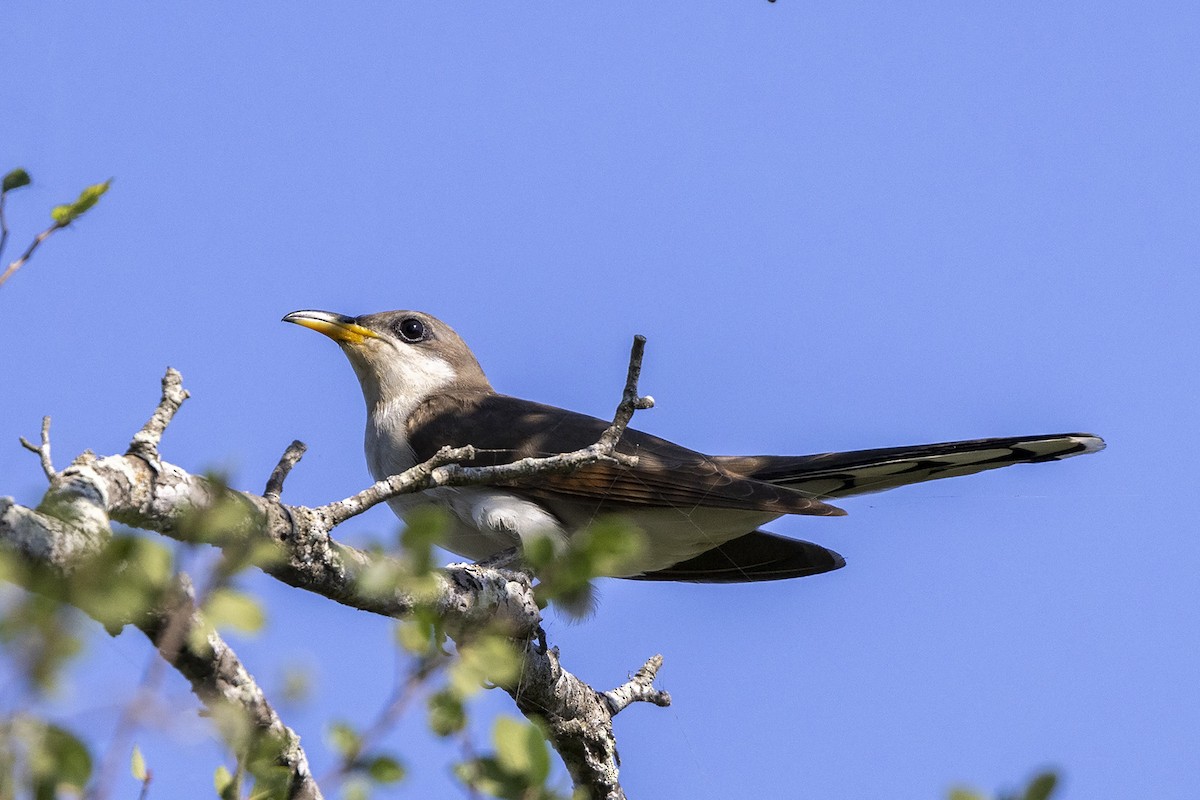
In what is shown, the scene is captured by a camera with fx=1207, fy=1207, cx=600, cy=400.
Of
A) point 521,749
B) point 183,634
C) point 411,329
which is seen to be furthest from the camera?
point 411,329

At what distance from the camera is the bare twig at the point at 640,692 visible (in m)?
4.87

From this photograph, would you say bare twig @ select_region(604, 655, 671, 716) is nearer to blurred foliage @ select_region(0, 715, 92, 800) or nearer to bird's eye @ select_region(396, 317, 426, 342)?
bird's eye @ select_region(396, 317, 426, 342)

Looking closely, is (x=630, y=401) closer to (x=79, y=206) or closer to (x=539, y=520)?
(x=79, y=206)

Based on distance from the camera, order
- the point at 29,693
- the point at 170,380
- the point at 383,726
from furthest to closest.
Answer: the point at 170,380 → the point at 383,726 → the point at 29,693

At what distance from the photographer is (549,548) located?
184cm

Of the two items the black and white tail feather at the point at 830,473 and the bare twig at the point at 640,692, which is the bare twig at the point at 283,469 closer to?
the bare twig at the point at 640,692

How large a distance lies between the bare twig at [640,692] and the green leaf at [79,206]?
335 cm

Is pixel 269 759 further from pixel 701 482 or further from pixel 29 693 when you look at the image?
pixel 701 482

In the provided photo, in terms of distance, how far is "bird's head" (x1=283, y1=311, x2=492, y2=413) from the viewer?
672 cm

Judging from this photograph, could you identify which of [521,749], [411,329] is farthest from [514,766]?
[411,329]

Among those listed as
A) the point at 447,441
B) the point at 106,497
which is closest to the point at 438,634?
the point at 106,497

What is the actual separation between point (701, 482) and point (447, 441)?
137 cm

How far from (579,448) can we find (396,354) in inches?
56.3

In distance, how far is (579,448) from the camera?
607 cm
